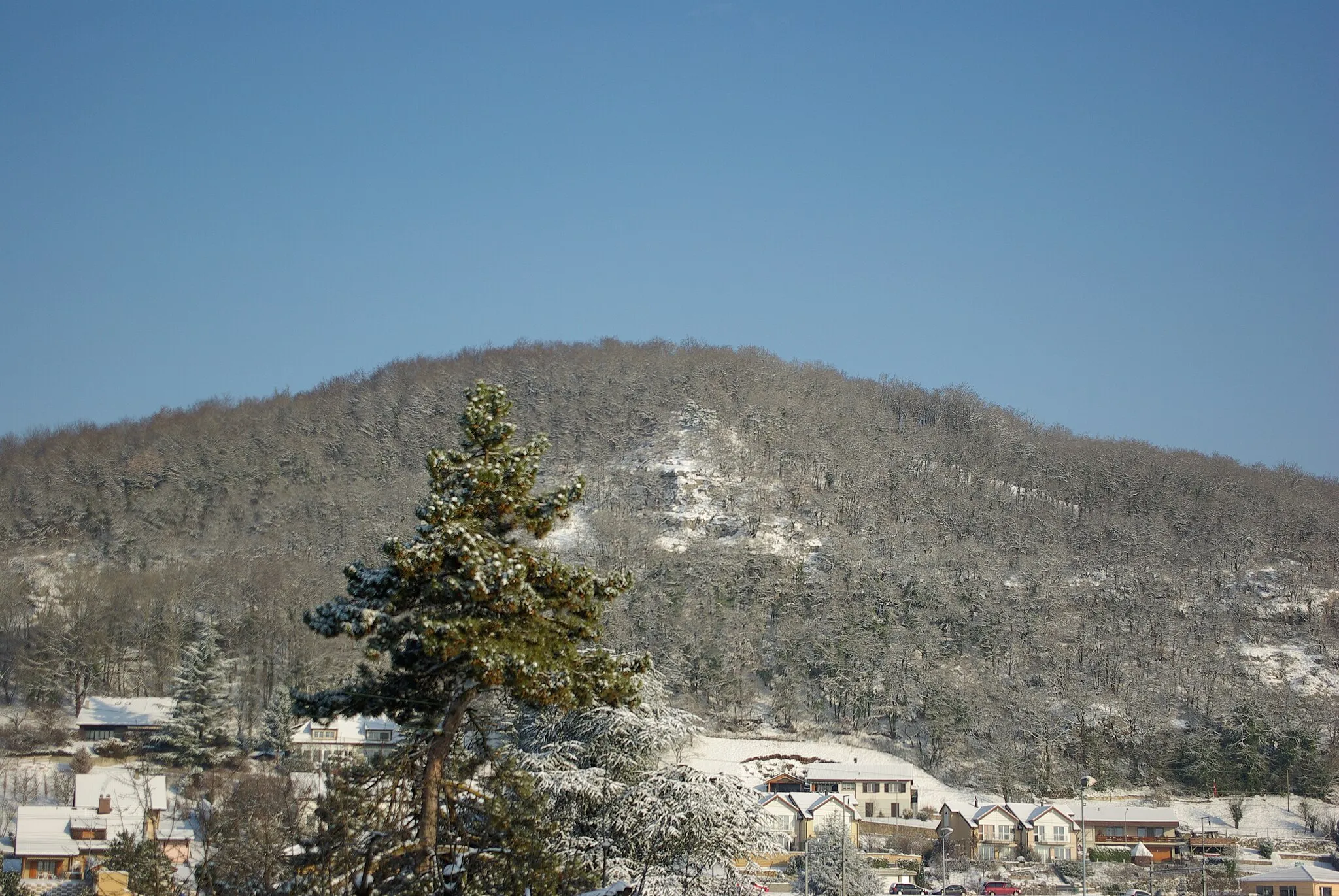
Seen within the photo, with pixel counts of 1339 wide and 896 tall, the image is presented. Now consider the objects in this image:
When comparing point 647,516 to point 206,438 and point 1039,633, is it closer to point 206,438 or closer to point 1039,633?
point 1039,633

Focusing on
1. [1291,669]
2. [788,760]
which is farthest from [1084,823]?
[1291,669]

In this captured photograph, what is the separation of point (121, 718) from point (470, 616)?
5082 centimetres

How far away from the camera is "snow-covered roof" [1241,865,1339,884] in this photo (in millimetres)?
38531

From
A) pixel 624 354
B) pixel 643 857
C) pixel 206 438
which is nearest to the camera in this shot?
pixel 643 857

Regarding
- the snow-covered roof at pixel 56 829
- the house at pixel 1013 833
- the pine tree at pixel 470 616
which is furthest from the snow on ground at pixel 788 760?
the pine tree at pixel 470 616

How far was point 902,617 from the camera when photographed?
8112cm

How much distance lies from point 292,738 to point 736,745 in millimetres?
20589

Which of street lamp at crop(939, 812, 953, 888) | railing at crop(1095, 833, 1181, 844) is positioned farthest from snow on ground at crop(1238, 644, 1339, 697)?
street lamp at crop(939, 812, 953, 888)

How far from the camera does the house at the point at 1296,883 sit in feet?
126

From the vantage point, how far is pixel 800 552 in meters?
95.8

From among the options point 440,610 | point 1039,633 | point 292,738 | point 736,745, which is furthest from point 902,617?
point 440,610

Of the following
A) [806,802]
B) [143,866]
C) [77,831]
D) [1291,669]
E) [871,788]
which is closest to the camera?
[143,866]

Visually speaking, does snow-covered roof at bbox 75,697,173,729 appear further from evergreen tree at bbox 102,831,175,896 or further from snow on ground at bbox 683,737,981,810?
evergreen tree at bbox 102,831,175,896

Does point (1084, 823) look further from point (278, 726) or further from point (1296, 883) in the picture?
point (278, 726)
